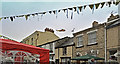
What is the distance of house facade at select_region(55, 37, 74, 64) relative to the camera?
78.7 ft

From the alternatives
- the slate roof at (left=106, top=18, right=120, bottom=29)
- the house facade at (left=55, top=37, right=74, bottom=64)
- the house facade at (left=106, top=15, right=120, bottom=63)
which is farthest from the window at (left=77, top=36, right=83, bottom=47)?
the slate roof at (left=106, top=18, right=120, bottom=29)

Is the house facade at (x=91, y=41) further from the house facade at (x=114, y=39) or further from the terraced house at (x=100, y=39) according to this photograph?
the house facade at (x=114, y=39)

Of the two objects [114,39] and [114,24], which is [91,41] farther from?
[114,24]

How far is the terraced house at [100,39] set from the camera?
53.8 ft

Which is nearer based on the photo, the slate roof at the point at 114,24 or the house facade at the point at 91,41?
the slate roof at the point at 114,24

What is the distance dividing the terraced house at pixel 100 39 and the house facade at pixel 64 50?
163 cm

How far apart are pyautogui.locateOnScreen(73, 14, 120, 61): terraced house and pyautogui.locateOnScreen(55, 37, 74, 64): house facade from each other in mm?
1634

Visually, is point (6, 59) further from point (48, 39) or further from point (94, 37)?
point (48, 39)

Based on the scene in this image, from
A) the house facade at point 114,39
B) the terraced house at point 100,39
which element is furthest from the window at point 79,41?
the house facade at point 114,39

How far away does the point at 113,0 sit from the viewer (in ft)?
16.9

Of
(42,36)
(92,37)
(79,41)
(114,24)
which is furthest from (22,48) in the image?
(42,36)

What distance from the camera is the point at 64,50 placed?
83.1 feet

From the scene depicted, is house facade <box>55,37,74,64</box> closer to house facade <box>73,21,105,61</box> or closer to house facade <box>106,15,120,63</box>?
house facade <box>73,21,105,61</box>

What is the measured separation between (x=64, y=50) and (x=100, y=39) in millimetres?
7877
